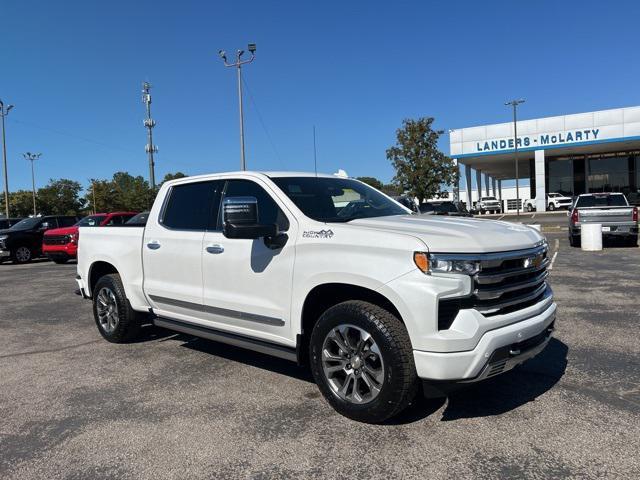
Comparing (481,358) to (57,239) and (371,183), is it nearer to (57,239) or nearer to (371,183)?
(57,239)

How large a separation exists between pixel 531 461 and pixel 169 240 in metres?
3.74

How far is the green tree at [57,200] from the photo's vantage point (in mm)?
88938

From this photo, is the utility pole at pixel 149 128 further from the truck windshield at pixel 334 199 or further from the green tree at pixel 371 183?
the truck windshield at pixel 334 199

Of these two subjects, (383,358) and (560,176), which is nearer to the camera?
(383,358)

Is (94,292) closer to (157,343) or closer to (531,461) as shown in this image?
(157,343)

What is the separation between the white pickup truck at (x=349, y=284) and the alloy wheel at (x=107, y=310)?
875 mm

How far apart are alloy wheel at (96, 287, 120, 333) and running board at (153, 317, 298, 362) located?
805mm

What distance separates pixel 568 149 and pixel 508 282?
46.6 m

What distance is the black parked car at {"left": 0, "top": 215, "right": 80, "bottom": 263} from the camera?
1883cm

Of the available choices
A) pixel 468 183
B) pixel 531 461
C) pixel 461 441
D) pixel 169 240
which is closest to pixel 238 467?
pixel 461 441

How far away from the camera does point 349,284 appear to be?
375 centimetres

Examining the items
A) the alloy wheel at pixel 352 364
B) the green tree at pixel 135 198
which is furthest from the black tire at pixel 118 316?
the green tree at pixel 135 198

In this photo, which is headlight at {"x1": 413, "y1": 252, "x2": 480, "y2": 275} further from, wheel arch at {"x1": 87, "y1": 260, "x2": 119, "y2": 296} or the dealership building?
the dealership building

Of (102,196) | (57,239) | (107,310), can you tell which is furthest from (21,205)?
(107,310)
